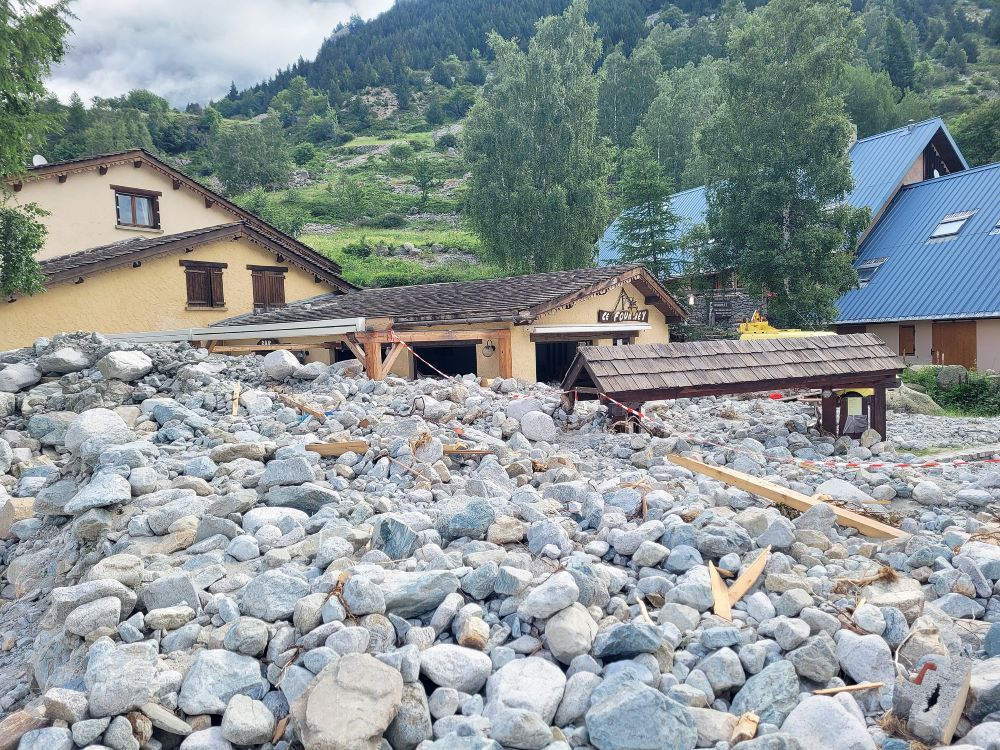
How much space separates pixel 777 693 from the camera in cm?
441

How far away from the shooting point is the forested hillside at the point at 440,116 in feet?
153

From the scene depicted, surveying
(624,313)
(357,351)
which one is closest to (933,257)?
(624,313)

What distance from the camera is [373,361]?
13898 millimetres

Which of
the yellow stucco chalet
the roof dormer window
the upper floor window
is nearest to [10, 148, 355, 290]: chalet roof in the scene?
the yellow stucco chalet

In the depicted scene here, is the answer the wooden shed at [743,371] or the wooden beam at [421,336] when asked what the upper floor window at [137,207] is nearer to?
the wooden beam at [421,336]

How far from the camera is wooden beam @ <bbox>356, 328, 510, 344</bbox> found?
14070 mm

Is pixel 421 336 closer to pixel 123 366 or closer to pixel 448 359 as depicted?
pixel 123 366

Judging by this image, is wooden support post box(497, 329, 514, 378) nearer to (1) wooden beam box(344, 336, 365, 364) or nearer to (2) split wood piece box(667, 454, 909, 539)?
(1) wooden beam box(344, 336, 365, 364)

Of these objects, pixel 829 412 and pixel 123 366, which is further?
pixel 123 366

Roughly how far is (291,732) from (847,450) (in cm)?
929

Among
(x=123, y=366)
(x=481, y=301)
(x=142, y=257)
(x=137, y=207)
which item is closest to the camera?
(x=123, y=366)

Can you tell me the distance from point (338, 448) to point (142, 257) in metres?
15.1

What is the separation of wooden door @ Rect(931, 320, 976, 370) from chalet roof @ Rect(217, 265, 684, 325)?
8.87 m

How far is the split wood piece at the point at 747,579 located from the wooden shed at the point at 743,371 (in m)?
4.32
